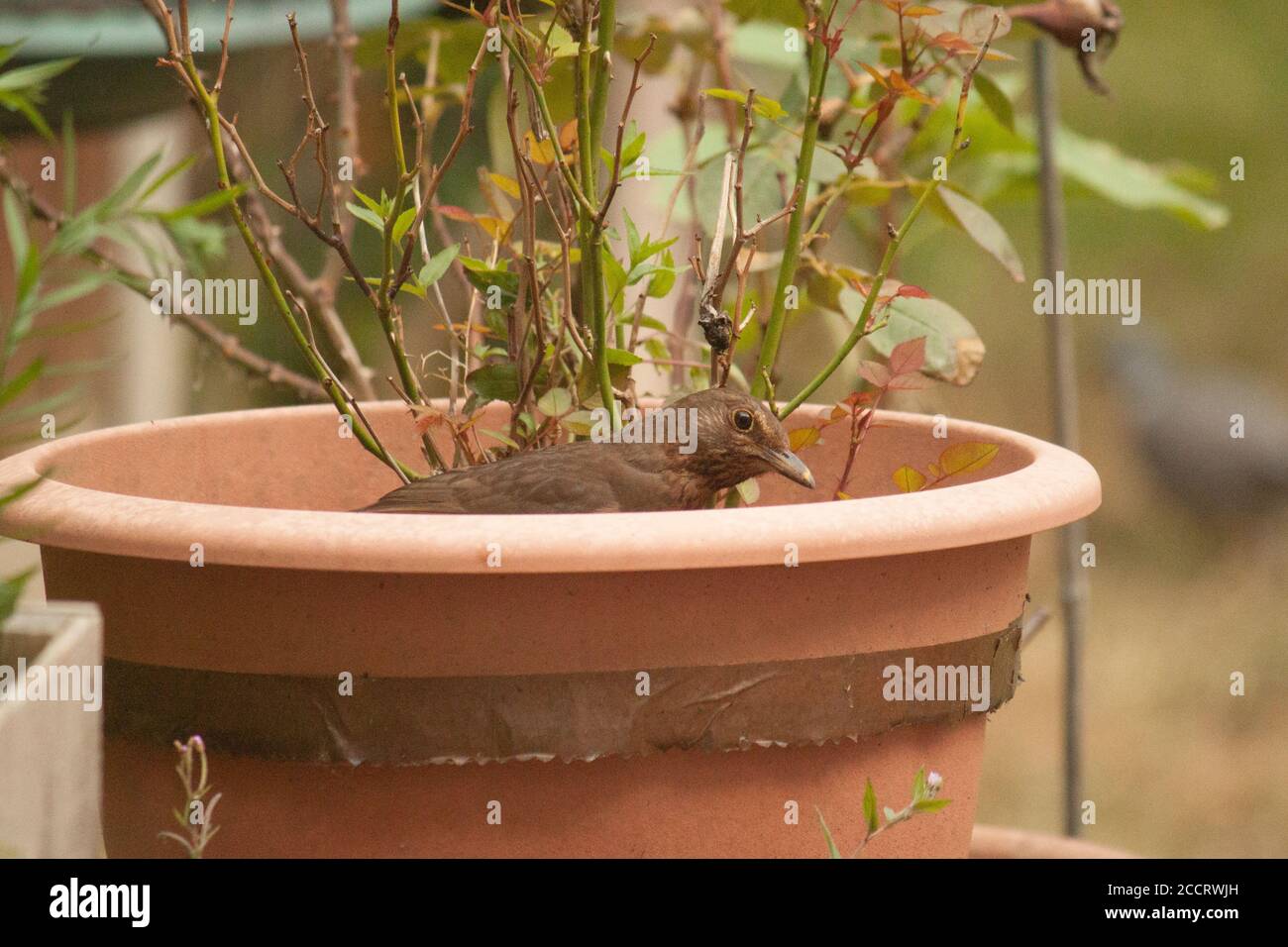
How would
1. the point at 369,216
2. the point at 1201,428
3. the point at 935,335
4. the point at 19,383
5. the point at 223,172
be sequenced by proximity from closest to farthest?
the point at 19,383 < the point at 223,172 < the point at 369,216 < the point at 935,335 < the point at 1201,428

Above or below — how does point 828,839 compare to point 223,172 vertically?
below

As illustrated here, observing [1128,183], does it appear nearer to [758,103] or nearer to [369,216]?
[758,103]

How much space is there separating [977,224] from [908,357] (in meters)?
0.32

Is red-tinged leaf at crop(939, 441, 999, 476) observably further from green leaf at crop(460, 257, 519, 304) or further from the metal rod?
the metal rod

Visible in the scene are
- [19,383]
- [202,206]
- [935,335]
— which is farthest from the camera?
[935,335]

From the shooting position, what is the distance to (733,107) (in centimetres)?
227

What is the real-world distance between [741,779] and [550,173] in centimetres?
80

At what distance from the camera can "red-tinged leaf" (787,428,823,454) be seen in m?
1.68

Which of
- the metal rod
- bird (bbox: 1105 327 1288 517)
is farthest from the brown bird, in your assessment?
bird (bbox: 1105 327 1288 517)

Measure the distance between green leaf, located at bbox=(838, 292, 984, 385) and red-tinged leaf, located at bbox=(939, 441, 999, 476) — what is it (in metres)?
0.20

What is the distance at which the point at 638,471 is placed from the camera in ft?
5.41

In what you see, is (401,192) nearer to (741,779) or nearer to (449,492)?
(449,492)

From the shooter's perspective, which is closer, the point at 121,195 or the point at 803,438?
the point at 121,195

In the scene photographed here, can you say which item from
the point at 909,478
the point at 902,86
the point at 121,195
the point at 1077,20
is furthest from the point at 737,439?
the point at 1077,20
